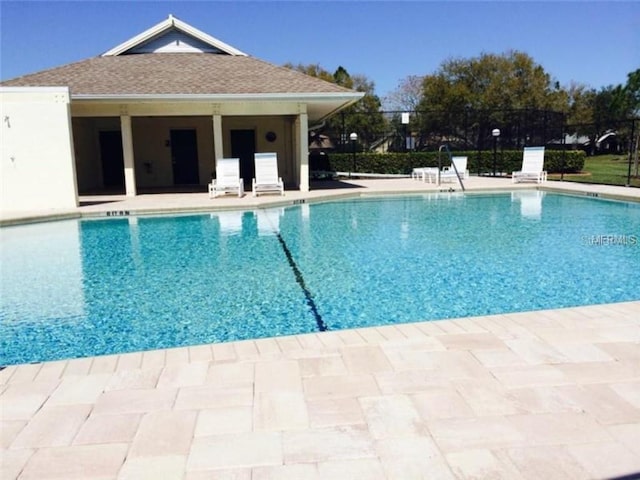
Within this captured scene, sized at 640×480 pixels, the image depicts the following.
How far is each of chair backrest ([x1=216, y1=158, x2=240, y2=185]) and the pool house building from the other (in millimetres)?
469

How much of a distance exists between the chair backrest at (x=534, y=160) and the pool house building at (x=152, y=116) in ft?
23.9

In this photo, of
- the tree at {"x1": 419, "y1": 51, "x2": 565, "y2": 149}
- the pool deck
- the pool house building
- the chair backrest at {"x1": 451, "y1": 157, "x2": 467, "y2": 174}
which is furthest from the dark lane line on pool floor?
the tree at {"x1": 419, "y1": 51, "x2": 565, "y2": 149}

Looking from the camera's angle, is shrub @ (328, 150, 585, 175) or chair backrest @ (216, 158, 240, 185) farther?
shrub @ (328, 150, 585, 175)

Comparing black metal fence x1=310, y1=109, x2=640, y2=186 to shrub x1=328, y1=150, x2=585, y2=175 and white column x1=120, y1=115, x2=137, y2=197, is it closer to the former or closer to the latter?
shrub x1=328, y1=150, x2=585, y2=175

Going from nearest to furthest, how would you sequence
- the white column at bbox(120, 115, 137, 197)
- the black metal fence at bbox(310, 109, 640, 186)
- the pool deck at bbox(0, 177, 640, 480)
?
the pool deck at bbox(0, 177, 640, 480) < the white column at bbox(120, 115, 137, 197) < the black metal fence at bbox(310, 109, 640, 186)

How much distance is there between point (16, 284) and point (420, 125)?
23.7 m

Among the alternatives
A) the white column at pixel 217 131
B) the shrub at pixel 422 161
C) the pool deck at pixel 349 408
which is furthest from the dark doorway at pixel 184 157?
the pool deck at pixel 349 408

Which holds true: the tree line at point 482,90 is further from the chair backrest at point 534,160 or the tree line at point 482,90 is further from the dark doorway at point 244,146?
the chair backrest at point 534,160

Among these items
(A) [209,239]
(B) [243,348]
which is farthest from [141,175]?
(B) [243,348]

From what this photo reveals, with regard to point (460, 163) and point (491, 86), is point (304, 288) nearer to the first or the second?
point (460, 163)

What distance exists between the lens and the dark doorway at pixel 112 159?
18453 mm

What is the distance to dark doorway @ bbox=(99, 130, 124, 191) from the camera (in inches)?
727

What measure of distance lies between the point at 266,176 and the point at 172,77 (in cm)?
430

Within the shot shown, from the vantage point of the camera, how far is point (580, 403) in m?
2.78
